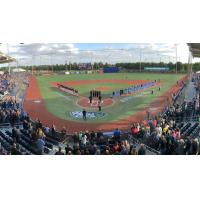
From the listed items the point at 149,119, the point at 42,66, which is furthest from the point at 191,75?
the point at 42,66

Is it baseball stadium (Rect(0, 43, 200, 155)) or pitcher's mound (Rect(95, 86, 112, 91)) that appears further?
pitcher's mound (Rect(95, 86, 112, 91))

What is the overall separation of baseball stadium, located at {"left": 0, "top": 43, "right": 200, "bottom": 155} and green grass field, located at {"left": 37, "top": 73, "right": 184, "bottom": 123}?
0.03 metres

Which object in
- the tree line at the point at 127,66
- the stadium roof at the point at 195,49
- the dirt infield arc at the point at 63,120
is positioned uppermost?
the stadium roof at the point at 195,49

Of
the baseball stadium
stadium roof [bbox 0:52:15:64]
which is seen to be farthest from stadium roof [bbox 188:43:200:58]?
stadium roof [bbox 0:52:15:64]

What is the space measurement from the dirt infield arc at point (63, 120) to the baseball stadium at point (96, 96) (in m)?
0.03

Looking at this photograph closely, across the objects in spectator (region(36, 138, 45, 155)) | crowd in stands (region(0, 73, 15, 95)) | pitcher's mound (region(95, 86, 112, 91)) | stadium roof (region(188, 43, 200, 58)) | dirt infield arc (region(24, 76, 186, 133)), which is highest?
stadium roof (region(188, 43, 200, 58))

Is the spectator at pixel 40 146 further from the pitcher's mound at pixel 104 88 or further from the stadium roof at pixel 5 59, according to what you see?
the stadium roof at pixel 5 59

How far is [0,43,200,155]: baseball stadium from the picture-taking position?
1205 cm

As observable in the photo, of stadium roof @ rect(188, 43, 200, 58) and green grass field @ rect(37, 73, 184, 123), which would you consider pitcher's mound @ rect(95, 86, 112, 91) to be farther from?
stadium roof @ rect(188, 43, 200, 58)

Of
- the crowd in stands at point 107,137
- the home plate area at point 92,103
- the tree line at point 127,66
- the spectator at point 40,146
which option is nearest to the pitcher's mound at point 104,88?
the home plate area at point 92,103

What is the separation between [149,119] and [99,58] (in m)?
2.64

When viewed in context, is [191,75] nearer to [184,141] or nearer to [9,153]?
[184,141]

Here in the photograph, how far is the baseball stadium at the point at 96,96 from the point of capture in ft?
39.5
